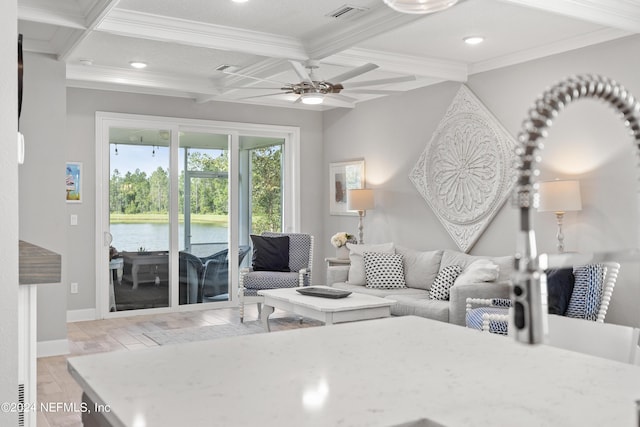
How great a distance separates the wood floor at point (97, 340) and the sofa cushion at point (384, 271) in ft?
4.62

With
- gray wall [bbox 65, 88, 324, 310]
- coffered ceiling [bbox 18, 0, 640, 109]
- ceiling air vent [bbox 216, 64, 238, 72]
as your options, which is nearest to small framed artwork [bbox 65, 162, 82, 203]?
gray wall [bbox 65, 88, 324, 310]

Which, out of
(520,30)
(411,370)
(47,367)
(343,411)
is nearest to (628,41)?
(520,30)

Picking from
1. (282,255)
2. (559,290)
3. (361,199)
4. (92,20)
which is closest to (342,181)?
(361,199)

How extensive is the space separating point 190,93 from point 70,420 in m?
4.50

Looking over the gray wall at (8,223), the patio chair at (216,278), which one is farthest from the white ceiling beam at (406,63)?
the gray wall at (8,223)

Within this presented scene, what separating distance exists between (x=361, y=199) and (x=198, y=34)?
2987 millimetres

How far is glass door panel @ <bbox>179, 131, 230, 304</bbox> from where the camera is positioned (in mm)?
7258

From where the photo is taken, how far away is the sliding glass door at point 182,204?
22.3ft

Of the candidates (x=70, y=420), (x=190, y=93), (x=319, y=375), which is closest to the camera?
(x=319, y=375)

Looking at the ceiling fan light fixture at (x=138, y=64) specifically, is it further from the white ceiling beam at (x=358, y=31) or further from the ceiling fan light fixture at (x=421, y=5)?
the ceiling fan light fixture at (x=421, y=5)

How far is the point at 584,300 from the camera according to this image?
4.10 m

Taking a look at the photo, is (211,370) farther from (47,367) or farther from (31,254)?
(47,367)

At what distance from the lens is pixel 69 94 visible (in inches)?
255

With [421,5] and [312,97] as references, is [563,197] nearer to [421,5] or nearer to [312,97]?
[312,97]
